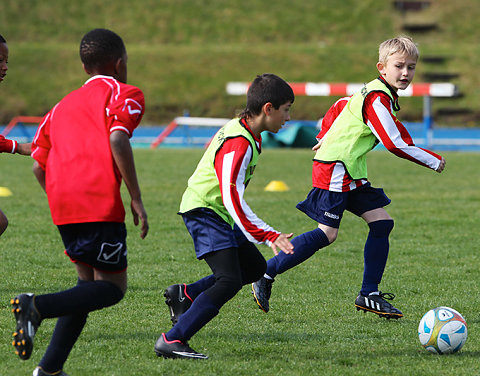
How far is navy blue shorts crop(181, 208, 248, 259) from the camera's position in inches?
156

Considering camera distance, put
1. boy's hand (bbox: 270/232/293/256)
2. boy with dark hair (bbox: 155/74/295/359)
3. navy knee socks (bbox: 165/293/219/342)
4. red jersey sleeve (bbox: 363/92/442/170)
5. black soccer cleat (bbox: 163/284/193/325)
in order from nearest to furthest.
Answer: boy's hand (bbox: 270/232/293/256) → boy with dark hair (bbox: 155/74/295/359) → navy knee socks (bbox: 165/293/219/342) → black soccer cleat (bbox: 163/284/193/325) → red jersey sleeve (bbox: 363/92/442/170)

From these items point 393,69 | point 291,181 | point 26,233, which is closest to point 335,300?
point 393,69

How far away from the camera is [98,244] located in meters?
3.41

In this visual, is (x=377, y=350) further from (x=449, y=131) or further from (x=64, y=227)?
(x=449, y=131)

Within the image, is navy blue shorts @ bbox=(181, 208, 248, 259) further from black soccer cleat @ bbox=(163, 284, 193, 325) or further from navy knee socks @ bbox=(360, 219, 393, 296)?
navy knee socks @ bbox=(360, 219, 393, 296)

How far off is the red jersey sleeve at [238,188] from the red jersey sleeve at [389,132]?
1305mm

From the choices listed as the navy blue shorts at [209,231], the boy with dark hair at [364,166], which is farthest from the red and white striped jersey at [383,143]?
the navy blue shorts at [209,231]

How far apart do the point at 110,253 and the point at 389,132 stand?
2.13m

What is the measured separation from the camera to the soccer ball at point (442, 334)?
4125 millimetres

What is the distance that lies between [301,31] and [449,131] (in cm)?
1630

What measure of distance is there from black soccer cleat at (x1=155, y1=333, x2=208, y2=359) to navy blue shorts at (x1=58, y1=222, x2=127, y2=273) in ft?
2.05

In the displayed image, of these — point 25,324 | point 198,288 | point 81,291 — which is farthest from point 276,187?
point 25,324

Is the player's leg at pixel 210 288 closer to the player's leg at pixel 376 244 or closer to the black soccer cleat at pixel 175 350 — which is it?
the black soccer cleat at pixel 175 350

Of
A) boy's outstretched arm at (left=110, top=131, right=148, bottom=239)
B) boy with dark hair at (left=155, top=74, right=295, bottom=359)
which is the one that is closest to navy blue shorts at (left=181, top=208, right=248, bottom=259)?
boy with dark hair at (left=155, top=74, right=295, bottom=359)
